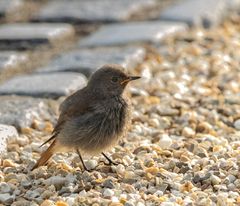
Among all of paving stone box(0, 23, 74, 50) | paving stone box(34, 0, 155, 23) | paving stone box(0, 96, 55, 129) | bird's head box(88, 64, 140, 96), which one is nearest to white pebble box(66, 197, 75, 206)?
bird's head box(88, 64, 140, 96)

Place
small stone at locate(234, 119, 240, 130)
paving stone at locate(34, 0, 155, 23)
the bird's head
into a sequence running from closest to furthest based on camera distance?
the bird's head, small stone at locate(234, 119, 240, 130), paving stone at locate(34, 0, 155, 23)

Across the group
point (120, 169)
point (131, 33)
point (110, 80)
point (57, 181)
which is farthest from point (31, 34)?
point (57, 181)

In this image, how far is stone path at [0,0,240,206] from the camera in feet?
15.0

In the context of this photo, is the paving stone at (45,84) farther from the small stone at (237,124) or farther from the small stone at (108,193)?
the small stone at (108,193)

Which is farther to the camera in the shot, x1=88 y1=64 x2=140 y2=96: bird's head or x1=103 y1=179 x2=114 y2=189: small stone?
x1=88 y1=64 x2=140 y2=96: bird's head

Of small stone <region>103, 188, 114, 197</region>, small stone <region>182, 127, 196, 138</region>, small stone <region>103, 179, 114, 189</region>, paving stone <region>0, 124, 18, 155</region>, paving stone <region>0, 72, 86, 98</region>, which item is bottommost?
small stone <region>103, 188, 114, 197</region>

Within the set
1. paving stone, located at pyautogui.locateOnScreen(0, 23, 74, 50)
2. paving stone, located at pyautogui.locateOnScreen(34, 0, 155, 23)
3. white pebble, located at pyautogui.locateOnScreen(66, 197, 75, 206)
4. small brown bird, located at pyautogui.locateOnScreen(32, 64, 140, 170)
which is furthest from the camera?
paving stone, located at pyautogui.locateOnScreen(34, 0, 155, 23)

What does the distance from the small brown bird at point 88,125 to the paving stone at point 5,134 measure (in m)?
0.31

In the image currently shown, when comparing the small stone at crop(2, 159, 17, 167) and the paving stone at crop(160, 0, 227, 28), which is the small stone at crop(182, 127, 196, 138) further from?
the paving stone at crop(160, 0, 227, 28)

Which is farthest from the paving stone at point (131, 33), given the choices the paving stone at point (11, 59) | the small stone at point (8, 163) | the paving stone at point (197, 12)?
the small stone at point (8, 163)

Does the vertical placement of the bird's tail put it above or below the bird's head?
below

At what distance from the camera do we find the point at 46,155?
4.96m

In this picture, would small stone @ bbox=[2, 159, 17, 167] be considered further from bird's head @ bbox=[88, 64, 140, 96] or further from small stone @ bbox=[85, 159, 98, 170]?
bird's head @ bbox=[88, 64, 140, 96]

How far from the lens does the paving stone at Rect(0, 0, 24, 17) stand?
7898 millimetres
